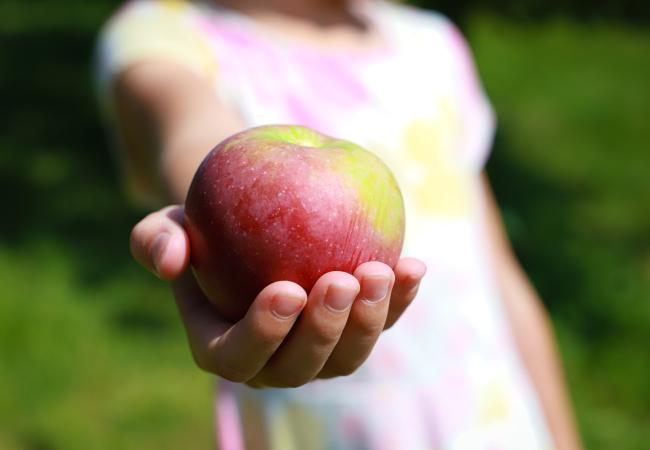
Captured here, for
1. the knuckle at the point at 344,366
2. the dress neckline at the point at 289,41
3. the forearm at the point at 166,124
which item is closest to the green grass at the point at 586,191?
the dress neckline at the point at 289,41

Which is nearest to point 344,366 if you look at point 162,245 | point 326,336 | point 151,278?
point 326,336

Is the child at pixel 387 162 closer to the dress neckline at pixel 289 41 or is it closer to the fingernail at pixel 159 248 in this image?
the dress neckline at pixel 289 41

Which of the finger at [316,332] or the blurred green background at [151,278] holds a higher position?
the finger at [316,332]

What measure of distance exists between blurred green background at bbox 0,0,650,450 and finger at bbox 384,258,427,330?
185 centimetres

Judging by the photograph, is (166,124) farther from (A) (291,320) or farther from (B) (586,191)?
(B) (586,191)

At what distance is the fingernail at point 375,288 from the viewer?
0.84 metres

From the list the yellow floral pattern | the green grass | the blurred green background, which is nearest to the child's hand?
the yellow floral pattern

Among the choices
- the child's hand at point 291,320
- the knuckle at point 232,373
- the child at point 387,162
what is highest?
the child's hand at point 291,320

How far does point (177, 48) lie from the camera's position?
1399 mm

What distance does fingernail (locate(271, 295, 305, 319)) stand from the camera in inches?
32.2

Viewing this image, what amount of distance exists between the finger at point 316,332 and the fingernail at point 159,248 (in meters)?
0.16

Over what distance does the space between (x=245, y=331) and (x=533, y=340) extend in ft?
3.20

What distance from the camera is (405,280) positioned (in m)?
0.91

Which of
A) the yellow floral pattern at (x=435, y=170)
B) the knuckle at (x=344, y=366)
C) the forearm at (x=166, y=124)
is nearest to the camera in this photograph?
the knuckle at (x=344, y=366)
